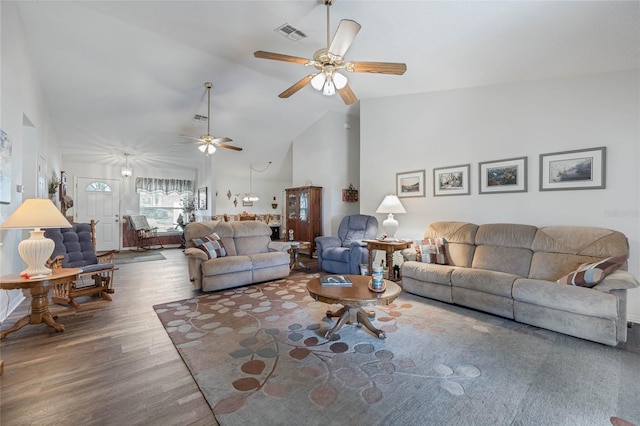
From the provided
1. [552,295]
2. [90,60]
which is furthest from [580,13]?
[90,60]

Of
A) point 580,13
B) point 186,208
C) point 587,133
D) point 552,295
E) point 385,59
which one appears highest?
point 385,59

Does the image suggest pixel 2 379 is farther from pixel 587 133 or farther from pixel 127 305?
pixel 587 133

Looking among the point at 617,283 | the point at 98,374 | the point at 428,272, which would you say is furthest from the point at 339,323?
the point at 617,283

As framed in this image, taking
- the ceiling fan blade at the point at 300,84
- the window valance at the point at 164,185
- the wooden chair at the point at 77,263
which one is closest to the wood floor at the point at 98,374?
the wooden chair at the point at 77,263

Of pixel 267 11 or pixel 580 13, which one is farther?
pixel 267 11

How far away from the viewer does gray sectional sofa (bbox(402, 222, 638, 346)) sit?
2.34m

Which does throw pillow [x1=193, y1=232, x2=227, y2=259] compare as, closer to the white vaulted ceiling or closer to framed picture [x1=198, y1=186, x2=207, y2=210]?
the white vaulted ceiling

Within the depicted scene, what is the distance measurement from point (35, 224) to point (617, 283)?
16.6ft

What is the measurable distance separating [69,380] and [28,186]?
3.51 metres

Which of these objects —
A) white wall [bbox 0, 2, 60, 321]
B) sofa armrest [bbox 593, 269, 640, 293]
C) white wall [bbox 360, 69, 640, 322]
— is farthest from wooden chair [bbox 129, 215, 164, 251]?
sofa armrest [bbox 593, 269, 640, 293]

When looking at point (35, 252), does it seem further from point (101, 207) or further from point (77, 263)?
point (101, 207)

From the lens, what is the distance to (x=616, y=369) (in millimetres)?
1999

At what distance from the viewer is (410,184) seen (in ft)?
15.6

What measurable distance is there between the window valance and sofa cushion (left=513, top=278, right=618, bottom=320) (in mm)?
9413
